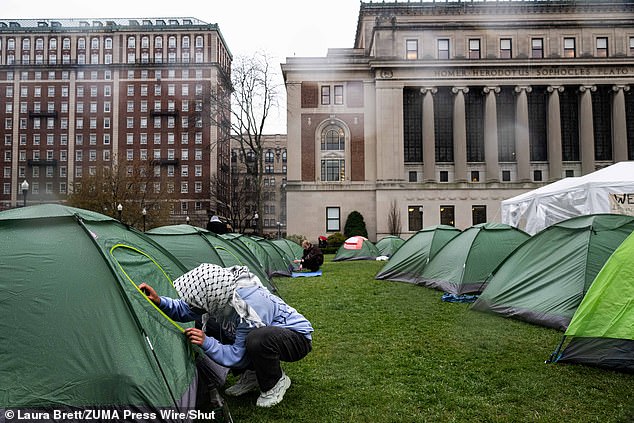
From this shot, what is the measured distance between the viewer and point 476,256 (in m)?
11.0

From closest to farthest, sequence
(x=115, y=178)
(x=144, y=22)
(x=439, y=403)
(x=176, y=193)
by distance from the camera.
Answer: (x=439, y=403), (x=115, y=178), (x=176, y=193), (x=144, y=22)

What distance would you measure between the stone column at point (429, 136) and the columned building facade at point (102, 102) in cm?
3816

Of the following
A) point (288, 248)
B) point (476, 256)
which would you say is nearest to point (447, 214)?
point (288, 248)

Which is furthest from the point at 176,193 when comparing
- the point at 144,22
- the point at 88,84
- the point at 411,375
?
the point at 411,375

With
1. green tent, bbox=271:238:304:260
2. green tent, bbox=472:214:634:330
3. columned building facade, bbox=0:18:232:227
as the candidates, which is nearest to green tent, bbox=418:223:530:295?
green tent, bbox=472:214:634:330

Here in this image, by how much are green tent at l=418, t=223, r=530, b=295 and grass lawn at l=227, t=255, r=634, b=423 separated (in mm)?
2308

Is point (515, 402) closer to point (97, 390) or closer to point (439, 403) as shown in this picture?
point (439, 403)

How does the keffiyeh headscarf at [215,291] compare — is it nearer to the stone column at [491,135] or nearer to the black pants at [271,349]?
the black pants at [271,349]

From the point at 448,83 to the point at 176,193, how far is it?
143 feet

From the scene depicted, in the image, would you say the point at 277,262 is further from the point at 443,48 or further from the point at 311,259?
the point at 443,48

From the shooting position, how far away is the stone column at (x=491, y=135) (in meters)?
41.8

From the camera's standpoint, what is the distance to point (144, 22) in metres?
81.4

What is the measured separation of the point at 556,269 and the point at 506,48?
4085cm

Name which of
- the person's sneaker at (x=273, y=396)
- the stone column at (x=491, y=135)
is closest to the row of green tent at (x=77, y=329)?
the person's sneaker at (x=273, y=396)
